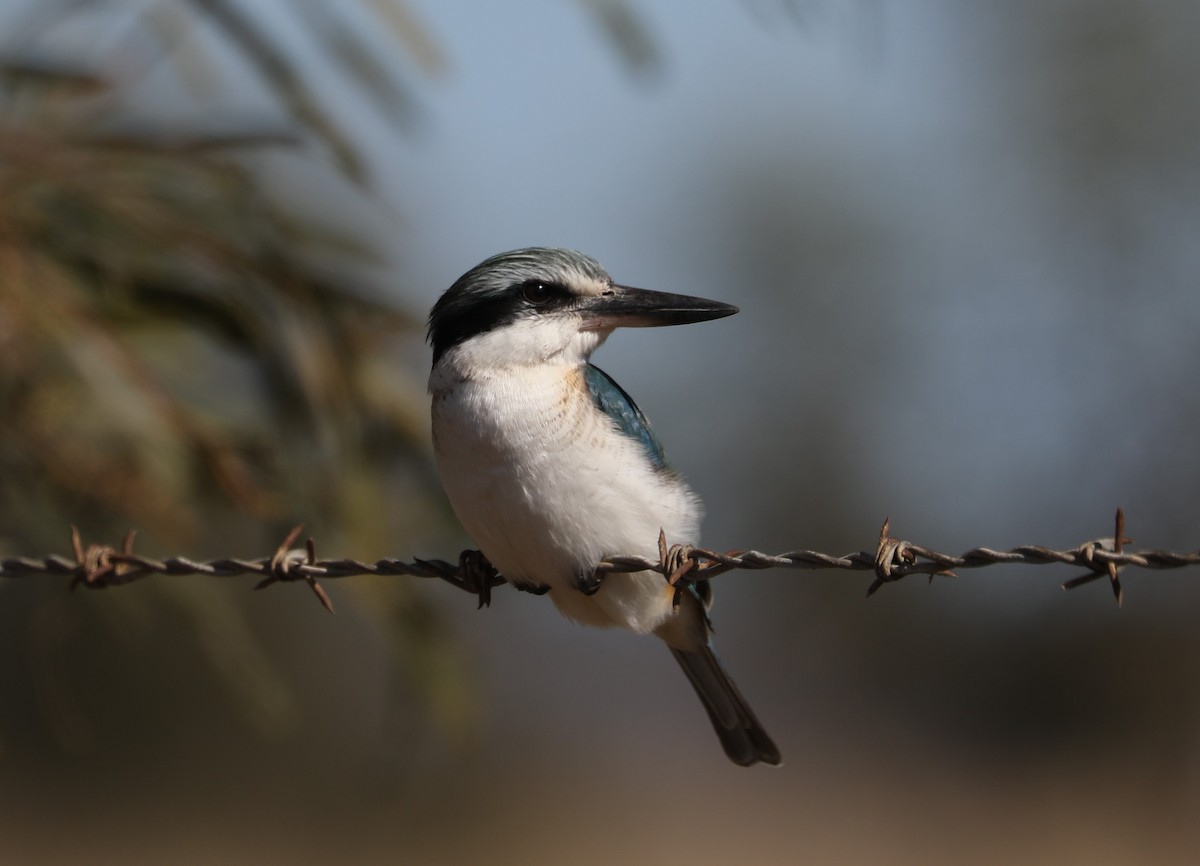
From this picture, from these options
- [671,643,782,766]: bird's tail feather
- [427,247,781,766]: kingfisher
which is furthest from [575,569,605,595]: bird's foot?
[671,643,782,766]: bird's tail feather


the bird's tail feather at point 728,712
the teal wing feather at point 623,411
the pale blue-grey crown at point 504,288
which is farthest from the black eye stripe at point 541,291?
the bird's tail feather at point 728,712

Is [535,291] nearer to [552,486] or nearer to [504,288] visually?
[504,288]

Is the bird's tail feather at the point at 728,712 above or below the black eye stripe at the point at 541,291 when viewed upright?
below

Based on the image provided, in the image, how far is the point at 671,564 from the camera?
2.87m

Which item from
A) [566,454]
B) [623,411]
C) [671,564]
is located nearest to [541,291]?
[623,411]

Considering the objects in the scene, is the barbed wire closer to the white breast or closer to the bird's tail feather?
the white breast

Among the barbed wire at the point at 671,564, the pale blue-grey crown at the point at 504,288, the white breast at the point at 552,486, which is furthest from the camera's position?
the pale blue-grey crown at the point at 504,288

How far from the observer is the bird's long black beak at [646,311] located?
11.3 ft

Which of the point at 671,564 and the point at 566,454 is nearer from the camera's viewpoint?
the point at 671,564

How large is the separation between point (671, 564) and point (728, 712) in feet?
3.03

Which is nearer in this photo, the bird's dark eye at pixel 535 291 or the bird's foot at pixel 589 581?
the bird's foot at pixel 589 581

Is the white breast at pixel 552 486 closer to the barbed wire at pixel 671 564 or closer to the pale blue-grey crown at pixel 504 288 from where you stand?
the barbed wire at pixel 671 564

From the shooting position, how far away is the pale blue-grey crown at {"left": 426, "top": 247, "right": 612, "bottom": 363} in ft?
11.3

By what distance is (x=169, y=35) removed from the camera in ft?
14.8
